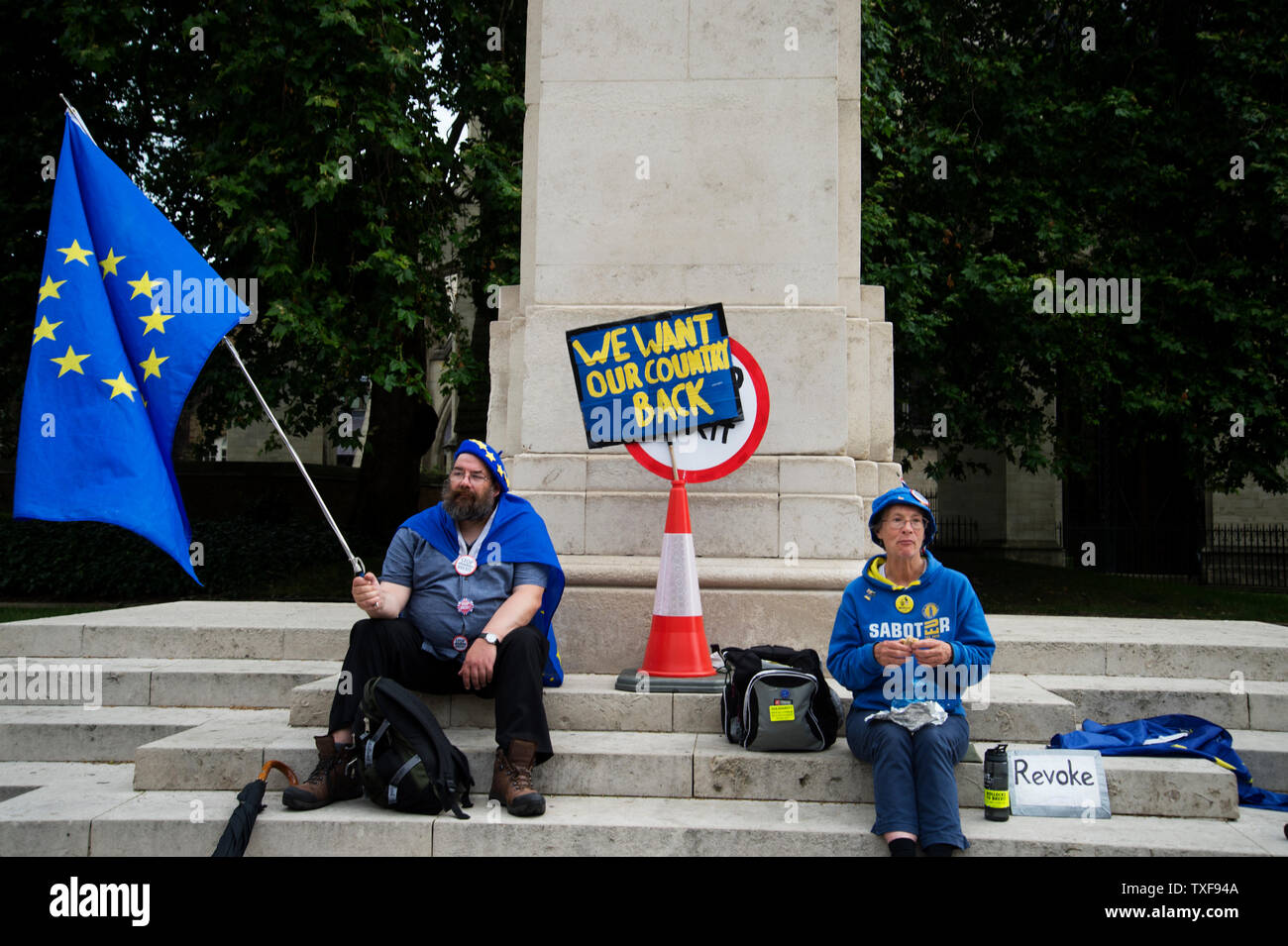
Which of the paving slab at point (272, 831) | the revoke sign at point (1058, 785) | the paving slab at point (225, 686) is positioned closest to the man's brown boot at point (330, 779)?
the paving slab at point (272, 831)

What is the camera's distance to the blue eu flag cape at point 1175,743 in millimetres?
5438

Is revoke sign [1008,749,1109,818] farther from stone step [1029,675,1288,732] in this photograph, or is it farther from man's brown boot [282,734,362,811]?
man's brown boot [282,734,362,811]

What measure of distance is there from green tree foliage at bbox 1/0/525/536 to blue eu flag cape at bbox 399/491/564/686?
767 centimetres

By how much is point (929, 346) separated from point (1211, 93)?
585cm

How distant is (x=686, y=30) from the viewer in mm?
7484

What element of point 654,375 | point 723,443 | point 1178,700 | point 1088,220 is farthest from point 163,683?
point 1088,220

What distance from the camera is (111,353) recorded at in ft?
16.9

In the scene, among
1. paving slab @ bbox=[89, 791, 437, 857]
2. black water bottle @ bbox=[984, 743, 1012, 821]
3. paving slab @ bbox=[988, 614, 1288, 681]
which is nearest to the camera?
paving slab @ bbox=[89, 791, 437, 857]

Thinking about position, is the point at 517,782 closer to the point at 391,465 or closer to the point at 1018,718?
the point at 1018,718

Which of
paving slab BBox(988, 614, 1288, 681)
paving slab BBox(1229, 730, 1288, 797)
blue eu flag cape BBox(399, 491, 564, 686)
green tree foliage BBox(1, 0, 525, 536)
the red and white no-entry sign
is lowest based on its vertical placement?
paving slab BBox(1229, 730, 1288, 797)

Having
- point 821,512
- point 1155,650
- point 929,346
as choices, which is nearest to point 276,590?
point 929,346

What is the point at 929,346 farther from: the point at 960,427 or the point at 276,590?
the point at 276,590

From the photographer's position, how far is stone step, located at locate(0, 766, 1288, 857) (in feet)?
15.4

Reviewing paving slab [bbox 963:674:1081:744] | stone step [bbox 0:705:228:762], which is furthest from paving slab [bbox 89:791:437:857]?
paving slab [bbox 963:674:1081:744]
